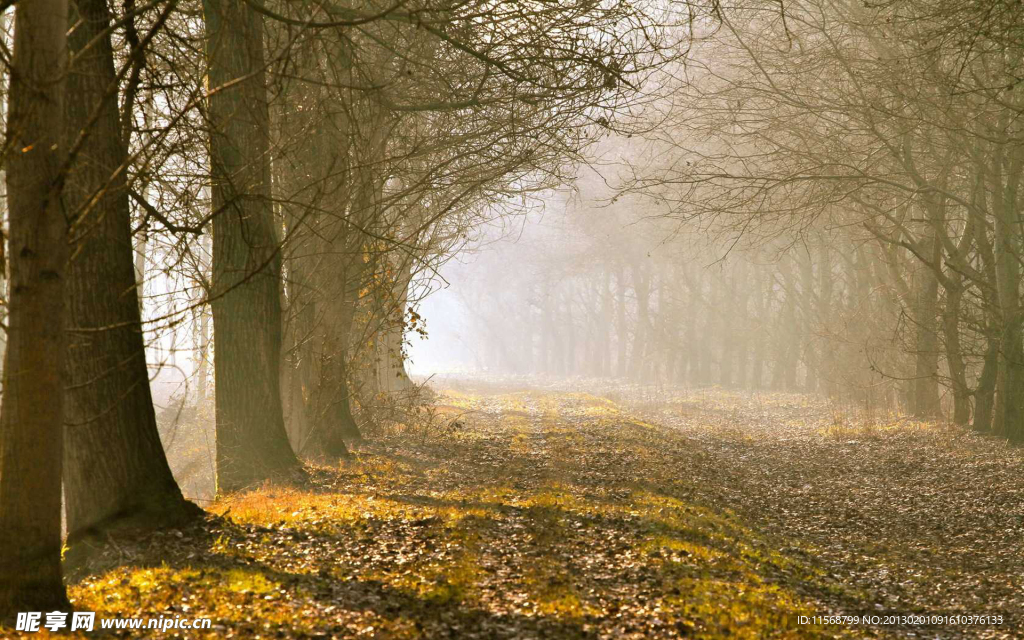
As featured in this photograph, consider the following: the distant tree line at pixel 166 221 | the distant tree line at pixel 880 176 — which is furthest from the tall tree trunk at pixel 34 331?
the distant tree line at pixel 880 176

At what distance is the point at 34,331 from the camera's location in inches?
204

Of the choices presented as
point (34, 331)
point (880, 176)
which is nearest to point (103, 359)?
point (34, 331)

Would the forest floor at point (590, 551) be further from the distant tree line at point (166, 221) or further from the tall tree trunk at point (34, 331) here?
the distant tree line at point (166, 221)

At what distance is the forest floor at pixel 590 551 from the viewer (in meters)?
6.00

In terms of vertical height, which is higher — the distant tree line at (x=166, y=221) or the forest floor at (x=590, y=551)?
the distant tree line at (x=166, y=221)

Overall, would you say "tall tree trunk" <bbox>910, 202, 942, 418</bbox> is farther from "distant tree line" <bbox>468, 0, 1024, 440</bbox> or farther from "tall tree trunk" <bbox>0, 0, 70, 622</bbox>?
"tall tree trunk" <bbox>0, 0, 70, 622</bbox>

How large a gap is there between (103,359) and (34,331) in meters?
1.99

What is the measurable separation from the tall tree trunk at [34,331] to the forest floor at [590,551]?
2.24ft

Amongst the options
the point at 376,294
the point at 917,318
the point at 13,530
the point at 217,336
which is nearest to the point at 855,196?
the point at 917,318

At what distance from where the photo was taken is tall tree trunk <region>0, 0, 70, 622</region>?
5.07 meters

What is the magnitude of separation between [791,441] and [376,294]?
406 inches

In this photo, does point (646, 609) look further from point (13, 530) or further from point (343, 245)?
point (343, 245)

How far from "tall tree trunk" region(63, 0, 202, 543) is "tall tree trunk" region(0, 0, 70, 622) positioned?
5.18 ft

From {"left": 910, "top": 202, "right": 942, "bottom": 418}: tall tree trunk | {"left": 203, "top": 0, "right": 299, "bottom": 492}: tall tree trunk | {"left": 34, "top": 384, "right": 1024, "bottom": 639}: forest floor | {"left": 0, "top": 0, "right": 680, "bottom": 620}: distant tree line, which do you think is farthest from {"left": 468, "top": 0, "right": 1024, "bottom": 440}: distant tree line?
{"left": 203, "top": 0, "right": 299, "bottom": 492}: tall tree trunk
